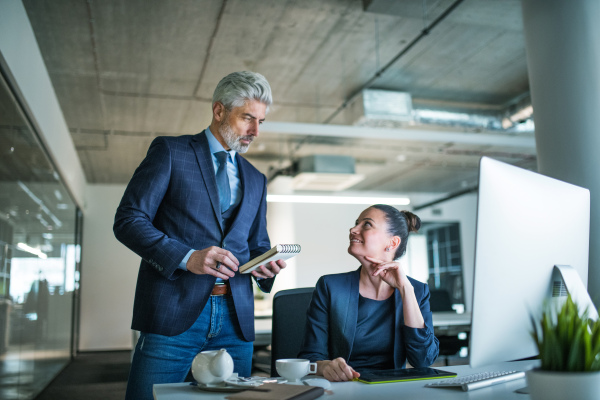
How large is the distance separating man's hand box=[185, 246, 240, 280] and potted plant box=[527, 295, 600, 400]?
90 centimetres

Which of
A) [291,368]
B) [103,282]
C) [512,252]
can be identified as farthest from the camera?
[103,282]

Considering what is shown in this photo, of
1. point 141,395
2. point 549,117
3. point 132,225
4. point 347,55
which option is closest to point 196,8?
point 347,55

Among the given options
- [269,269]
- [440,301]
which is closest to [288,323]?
[269,269]

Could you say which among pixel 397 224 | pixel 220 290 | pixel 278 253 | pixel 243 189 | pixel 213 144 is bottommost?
pixel 220 290

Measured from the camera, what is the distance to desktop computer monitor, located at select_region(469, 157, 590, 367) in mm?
1073

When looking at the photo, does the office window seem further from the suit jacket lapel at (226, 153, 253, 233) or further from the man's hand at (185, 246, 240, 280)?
the man's hand at (185, 246, 240, 280)

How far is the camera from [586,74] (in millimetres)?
2848

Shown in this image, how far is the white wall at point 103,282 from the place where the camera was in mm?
10461

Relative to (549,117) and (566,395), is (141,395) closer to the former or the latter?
(566,395)

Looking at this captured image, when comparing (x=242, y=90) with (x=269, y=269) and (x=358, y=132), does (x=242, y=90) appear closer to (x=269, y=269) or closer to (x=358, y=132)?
(x=269, y=269)

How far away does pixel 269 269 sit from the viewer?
1.83 meters

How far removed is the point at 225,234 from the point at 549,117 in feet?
7.12

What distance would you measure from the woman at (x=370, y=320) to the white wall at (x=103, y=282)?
9.42 metres

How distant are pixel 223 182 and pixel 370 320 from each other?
2.43 feet
